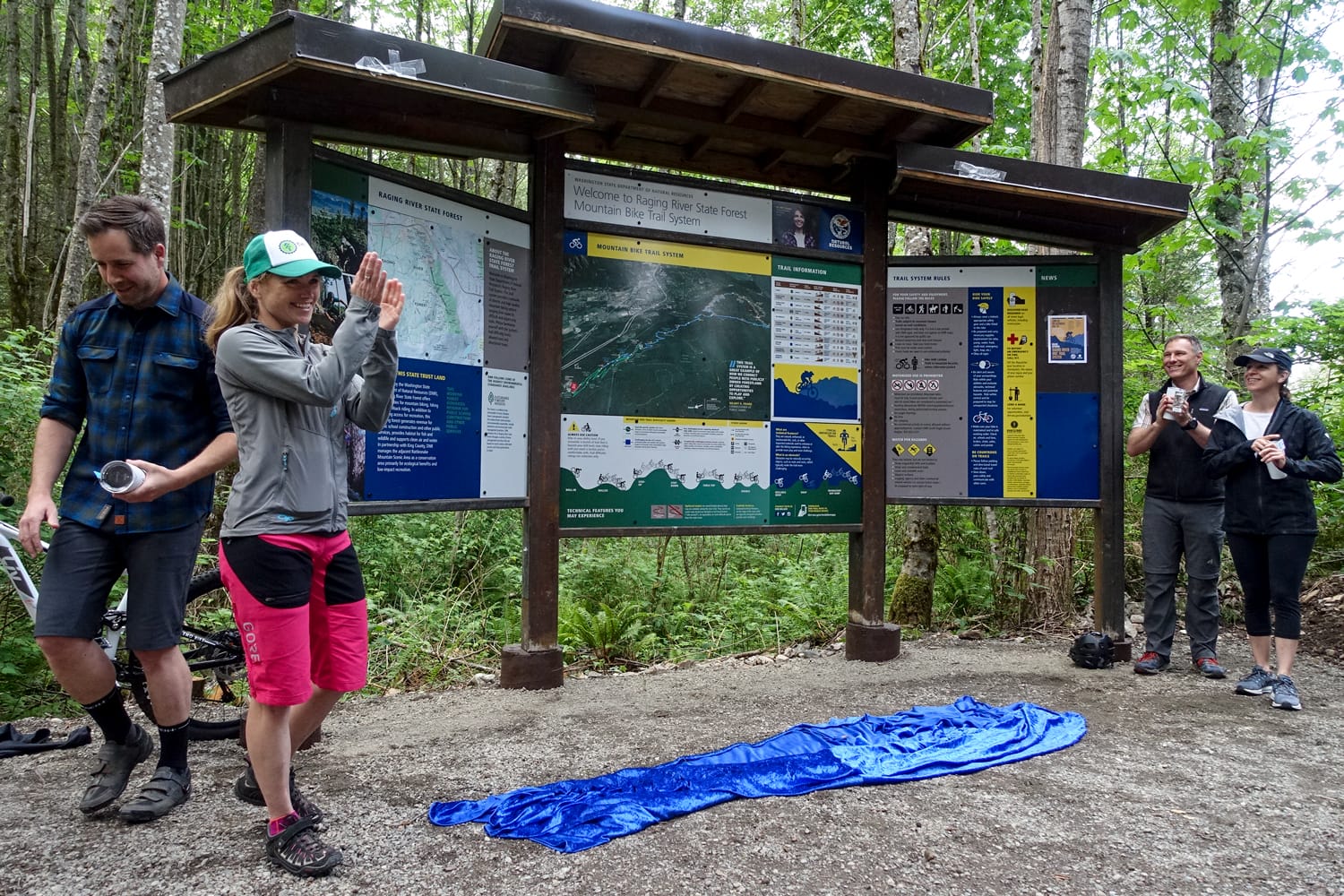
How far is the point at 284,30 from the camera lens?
11.8ft

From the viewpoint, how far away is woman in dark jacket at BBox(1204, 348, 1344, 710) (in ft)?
16.0

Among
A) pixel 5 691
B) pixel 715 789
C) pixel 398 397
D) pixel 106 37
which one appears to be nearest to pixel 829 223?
pixel 398 397

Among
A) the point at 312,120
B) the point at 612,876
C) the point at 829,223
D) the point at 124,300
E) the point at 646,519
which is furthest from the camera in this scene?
the point at 829,223

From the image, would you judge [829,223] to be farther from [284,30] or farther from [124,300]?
[124,300]

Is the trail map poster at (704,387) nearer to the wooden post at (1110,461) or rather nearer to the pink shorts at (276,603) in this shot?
the wooden post at (1110,461)

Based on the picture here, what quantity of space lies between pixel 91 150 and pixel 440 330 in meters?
6.07

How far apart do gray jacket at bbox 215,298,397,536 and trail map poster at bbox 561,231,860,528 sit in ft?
8.01

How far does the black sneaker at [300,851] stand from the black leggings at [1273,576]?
5.12 m

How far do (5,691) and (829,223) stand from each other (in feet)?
20.2

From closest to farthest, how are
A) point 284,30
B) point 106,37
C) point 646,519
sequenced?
point 284,30, point 646,519, point 106,37

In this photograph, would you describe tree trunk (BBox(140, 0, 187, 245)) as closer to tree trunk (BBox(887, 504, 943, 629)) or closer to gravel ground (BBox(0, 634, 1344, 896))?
gravel ground (BBox(0, 634, 1344, 896))

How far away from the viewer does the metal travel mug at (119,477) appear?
264 cm

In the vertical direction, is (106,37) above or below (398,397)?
above

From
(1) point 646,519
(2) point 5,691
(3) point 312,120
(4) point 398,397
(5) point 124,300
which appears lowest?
(2) point 5,691
